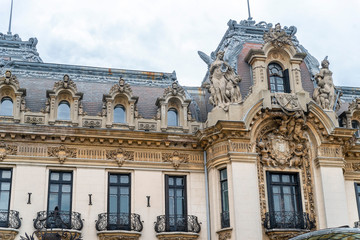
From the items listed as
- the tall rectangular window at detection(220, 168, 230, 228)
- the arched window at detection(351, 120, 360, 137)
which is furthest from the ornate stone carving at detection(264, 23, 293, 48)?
the tall rectangular window at detection(220, 168, 230, 228)

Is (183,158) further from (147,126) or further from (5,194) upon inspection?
(5,194)

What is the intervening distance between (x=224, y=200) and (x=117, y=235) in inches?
199

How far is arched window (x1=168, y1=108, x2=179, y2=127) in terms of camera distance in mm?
28438

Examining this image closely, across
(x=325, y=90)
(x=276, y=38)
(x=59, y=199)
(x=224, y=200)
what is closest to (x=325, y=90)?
(x=325, y=90)

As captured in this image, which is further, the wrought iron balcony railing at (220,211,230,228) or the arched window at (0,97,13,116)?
the arched window at (0,97,13,116)

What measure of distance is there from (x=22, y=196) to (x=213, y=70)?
35.0 ft

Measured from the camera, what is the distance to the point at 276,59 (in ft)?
96.2

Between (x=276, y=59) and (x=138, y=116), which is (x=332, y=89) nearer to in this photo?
(x=276, y=59)

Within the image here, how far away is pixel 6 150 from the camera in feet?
83.9

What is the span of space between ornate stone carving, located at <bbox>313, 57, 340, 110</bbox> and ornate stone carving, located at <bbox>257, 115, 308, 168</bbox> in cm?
176

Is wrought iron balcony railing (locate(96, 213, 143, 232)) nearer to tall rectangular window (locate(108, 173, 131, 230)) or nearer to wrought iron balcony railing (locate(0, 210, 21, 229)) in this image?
tall rectangular window (locate(108, 173, 131, 230))

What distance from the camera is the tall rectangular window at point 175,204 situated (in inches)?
1019

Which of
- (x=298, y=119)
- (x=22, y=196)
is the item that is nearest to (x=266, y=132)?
(x=298, y=119)

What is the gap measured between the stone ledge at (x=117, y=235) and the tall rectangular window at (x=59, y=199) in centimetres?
148
